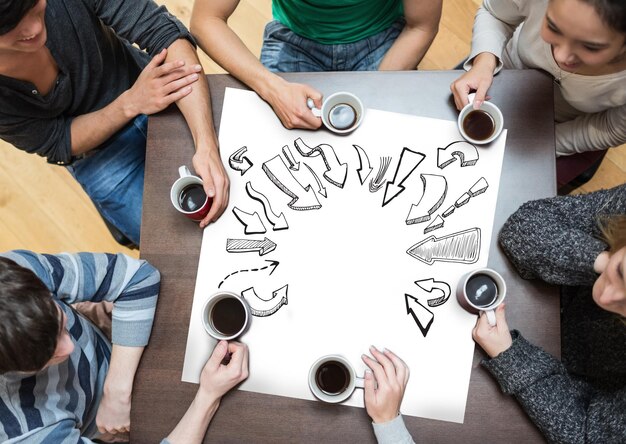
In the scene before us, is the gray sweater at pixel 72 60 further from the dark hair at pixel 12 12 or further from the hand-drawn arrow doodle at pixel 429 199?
the hand-drawn arrow doodle at pixel 429 199

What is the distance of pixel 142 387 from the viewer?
89 cm

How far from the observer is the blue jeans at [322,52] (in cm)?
127

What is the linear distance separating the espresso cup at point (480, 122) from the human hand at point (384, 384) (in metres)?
0.43

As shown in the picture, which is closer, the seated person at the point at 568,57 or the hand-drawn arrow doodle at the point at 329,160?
the seated person at the point at 568,57

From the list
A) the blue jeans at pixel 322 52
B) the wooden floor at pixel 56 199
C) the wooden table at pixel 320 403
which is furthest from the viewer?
the wooden floor at pixel 56 199

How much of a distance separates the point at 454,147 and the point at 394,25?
1.81ft

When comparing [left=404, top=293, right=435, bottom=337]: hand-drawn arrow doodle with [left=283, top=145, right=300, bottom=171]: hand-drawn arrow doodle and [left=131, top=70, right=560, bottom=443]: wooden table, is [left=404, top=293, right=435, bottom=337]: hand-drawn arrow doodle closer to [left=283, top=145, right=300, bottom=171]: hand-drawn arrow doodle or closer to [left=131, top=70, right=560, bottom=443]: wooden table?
[left=131, top=70, right=560, bottom=443]: wooden table

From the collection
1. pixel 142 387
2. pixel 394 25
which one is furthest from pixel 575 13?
pixel 142 387

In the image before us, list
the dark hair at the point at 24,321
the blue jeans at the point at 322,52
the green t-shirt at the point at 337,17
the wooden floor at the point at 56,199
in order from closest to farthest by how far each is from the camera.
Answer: the dark hair at the point at 24,321 → the green t-shirt at the point at 337,17 → the blue jeans at the point at 322,52 → the wooden floor at the point at 56,199

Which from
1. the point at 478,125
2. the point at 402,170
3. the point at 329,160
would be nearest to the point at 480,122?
the point at 478,125

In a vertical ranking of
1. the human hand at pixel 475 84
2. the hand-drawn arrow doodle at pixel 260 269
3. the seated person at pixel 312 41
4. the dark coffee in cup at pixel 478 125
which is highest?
the seated person at pixel 312 41

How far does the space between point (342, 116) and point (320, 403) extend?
543 mm

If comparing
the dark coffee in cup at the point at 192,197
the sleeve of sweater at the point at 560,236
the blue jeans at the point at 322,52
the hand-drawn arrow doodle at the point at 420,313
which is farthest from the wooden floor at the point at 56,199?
the hand-drawn arrow doodle at the point at 420,313

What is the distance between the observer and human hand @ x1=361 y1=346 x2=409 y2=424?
0.80 metres
